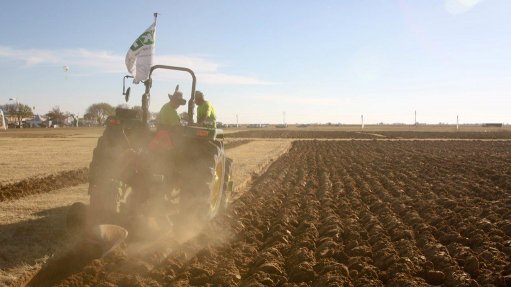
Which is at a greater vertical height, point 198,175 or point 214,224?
point 198,175

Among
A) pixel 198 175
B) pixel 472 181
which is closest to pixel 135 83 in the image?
pixel 198 175

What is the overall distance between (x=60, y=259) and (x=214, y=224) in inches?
97.6

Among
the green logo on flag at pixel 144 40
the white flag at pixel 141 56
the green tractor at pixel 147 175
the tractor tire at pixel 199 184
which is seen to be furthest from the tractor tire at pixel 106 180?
the green logo on flag at pixel 144 40

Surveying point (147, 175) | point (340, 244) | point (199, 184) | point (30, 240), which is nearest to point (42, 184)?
point (30, 240)

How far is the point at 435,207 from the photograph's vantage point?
9555mm

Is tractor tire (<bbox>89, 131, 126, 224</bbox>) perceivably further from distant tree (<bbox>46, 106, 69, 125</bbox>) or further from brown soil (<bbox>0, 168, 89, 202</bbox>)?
distant tree (<bbox>46, 106, 69, 125</bbox>)

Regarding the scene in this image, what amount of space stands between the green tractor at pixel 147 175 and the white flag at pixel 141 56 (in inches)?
84.1

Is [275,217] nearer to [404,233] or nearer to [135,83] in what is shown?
[404,233]

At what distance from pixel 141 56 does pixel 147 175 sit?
3.44 m

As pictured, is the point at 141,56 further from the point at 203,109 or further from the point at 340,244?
the point at 340,244

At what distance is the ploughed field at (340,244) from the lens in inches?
206

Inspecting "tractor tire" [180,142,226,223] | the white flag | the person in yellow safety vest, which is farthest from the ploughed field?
the white flag

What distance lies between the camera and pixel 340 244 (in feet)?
22.0

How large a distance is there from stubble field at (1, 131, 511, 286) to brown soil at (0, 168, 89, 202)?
458cm
